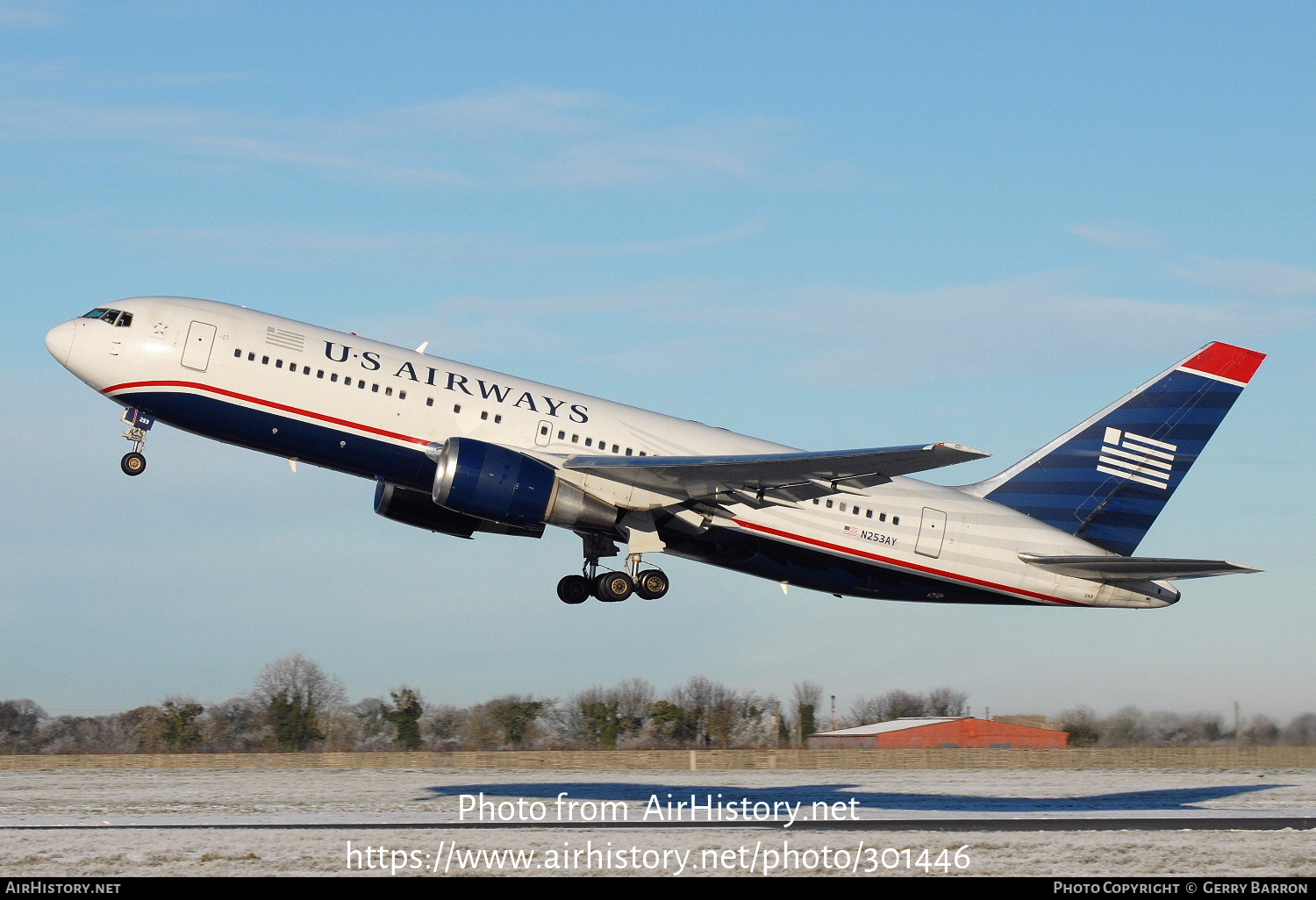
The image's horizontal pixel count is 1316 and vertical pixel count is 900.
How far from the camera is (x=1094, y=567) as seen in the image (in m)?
34.7

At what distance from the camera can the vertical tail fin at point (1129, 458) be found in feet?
120

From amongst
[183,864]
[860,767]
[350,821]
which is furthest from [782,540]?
[860,767]

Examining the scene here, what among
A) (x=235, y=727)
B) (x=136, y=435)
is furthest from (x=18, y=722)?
(x=136, y=435)

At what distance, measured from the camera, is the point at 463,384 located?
3206cm

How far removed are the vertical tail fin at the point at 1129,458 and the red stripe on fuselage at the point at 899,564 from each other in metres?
2.24

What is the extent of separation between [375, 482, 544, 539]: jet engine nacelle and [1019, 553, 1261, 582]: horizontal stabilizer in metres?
13.7

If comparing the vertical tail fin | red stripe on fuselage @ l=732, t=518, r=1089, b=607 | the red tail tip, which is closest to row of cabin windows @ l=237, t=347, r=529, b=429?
red stripe on fuselage @ l=732, t=518, r=1089, b=607

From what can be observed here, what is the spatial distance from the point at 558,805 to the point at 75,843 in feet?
43.6

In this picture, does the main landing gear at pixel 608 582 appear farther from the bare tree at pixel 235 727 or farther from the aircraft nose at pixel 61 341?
the bare tree at pixel 235 727

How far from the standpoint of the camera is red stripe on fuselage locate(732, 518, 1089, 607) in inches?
1335

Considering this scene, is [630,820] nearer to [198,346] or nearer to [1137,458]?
[198,346]

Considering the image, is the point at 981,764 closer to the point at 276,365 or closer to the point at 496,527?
the point at 496,527

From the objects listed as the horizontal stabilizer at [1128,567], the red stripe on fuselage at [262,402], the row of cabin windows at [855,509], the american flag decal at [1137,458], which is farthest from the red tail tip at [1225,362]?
the red stripe on fuselage at [262,402]

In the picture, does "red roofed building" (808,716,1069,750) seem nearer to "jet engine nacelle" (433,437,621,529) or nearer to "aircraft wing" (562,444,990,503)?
"aircraft wing" (562,444,990,503)
